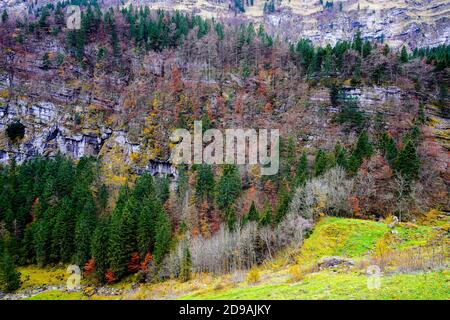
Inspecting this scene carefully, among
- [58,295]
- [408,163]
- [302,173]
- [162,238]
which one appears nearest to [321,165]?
[302,173]

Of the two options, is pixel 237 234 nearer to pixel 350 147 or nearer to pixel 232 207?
pixel 232 207

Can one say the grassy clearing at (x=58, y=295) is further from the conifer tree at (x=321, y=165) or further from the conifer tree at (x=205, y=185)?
the conifer tree at (x=321, y=165)

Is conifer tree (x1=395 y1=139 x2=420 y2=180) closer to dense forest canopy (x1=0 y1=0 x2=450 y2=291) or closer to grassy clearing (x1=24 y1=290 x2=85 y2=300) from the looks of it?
dense forest canopy (x1=0 y1=0 x2=450 y2=291)

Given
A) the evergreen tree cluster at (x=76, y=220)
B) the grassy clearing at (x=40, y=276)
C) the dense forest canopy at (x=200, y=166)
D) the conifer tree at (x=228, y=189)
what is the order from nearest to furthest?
the dense forest canopy at (x=200, y=166)
the grassy clearing at (x=40, y=276)
the evergreen tree cluster at (x=76, y=220)
the conifer tree at (x=228, y=189)

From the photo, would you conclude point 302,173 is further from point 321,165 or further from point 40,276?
point 40,276

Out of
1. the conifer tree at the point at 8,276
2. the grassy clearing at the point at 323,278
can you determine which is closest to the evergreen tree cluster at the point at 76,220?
the conifer tree at the point at 8,276

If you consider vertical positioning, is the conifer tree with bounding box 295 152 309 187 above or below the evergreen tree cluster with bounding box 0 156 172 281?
above

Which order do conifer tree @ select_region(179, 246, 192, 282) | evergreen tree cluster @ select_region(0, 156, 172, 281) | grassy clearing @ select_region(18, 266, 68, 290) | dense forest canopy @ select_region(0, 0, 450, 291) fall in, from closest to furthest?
conifer tree @ select_region(179, 246, 192, 282), dense forest canopy @ select_region(0, 0, 450, 291), grassy clearing @ select_region(18, 266, 68, 290), evergreen tree cluster @ select_region(0, 156, 172, 281)

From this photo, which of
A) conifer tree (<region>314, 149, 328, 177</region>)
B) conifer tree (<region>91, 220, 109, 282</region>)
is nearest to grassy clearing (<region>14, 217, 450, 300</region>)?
conifer tree (<region>91, 220, 109, 282</region>)
